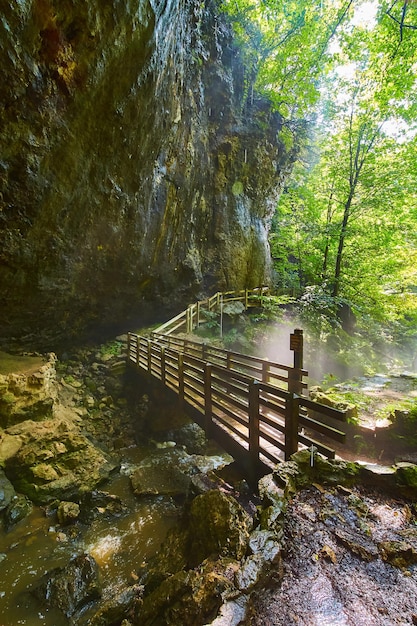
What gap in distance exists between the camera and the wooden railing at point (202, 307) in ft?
40.4

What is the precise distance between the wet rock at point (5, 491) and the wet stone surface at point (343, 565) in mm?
5021

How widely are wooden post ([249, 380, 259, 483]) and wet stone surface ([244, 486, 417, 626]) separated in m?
1.35

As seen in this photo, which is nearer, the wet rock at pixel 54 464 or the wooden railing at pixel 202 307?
the wet rock at pixel 54 464

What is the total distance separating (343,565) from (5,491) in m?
5.64

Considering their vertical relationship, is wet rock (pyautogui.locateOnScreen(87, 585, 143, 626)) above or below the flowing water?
above

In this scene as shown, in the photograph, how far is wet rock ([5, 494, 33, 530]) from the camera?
490 cm

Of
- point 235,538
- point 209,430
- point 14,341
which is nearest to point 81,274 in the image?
point 14,341

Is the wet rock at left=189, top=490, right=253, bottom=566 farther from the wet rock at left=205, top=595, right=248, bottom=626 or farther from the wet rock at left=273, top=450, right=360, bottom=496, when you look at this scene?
the wet rock at left=205, top=595, right=248, bottom=626

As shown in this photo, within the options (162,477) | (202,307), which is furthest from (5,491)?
(202,307)

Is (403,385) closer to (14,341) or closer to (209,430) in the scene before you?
(209,430)

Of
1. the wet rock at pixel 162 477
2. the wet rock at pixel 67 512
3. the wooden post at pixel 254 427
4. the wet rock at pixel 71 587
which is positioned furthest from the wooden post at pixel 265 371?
the wet rock at pixel 67 512

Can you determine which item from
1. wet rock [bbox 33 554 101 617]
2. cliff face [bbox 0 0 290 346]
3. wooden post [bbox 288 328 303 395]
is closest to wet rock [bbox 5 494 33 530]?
wet rock [bbox 33 554 101 617]

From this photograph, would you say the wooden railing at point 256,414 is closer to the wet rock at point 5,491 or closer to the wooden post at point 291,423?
the wooden post at point 291,423

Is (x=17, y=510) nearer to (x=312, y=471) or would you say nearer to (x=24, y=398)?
(x=24, y=398)
